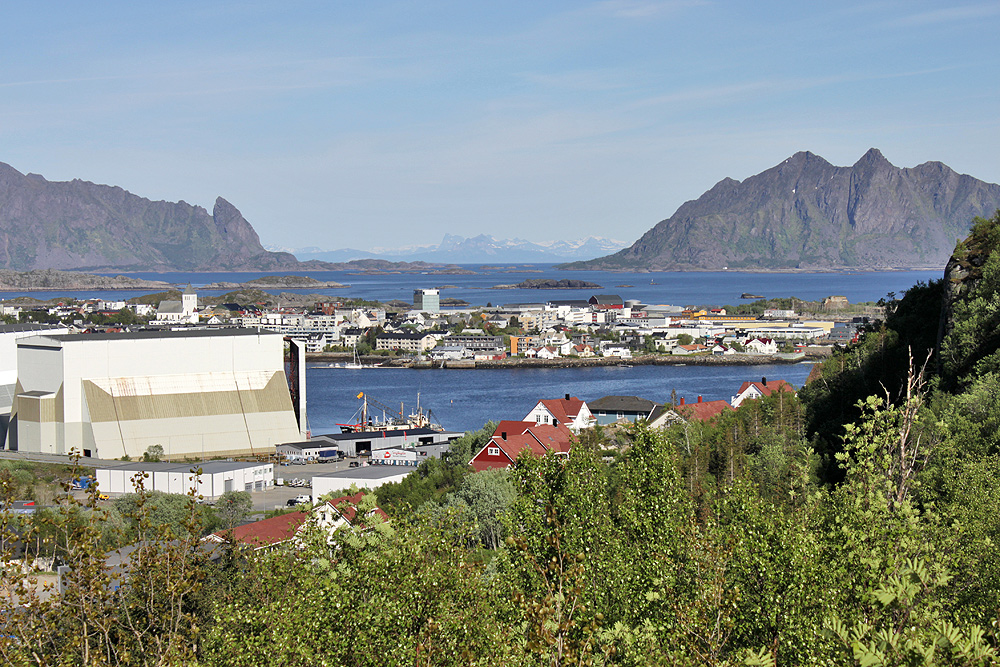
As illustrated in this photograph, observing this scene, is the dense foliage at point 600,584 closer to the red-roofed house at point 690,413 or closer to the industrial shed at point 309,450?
the red-roofed house at point 690,413

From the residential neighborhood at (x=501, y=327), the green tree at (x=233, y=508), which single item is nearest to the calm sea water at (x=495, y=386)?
the residential neighborhood at (x=501, y=327)

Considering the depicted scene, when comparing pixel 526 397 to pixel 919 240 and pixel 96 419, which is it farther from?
pixel 919 240

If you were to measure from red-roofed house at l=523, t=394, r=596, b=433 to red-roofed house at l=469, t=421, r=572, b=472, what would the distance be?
2.90 m

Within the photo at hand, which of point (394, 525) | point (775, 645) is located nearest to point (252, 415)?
point (394, 525)

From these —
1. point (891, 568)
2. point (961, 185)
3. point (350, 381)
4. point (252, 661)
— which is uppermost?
point (961, 185)

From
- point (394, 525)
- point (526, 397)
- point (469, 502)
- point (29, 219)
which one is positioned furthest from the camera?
point (29, 219)

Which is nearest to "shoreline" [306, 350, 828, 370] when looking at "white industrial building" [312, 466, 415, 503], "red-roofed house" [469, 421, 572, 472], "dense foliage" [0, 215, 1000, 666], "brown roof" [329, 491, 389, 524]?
"red-roofed house" [469, 421, 572, 472]

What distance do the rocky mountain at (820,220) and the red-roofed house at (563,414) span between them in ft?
430

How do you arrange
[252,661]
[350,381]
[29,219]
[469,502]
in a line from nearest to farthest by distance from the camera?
[252,661], [469,502], [350,381], [29,219]

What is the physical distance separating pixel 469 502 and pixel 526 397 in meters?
17.7

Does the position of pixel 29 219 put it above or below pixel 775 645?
above

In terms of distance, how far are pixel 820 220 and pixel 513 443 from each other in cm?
17154

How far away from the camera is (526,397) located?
2627cm

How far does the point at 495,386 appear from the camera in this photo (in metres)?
29.3
